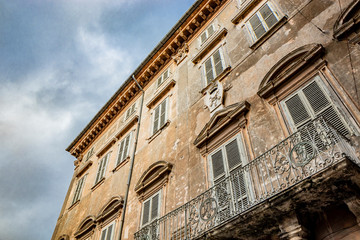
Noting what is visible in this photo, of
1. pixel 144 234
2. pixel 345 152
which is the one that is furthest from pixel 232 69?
pixel 144 234

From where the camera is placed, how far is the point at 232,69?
885cm

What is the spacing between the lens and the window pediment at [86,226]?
11302 millimetres

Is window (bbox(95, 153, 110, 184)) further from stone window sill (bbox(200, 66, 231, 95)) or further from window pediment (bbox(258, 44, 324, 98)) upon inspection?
window pediment (bbox(258, 44, 324, 98))

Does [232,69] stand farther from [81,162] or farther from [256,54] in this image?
[81,162]

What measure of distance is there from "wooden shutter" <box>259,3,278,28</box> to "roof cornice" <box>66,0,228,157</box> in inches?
128

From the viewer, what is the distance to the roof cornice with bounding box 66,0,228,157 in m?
12.6

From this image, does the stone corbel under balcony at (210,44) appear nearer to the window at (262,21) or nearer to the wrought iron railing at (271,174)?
the window at (262,21)

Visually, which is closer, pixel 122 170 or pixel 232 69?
pixel 232 69

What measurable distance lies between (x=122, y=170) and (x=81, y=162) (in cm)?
706

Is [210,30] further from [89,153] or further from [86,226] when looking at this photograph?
[89,153]

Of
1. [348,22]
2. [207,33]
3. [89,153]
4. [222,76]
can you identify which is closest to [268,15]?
[222,76]

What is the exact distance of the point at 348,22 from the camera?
19.2 feet

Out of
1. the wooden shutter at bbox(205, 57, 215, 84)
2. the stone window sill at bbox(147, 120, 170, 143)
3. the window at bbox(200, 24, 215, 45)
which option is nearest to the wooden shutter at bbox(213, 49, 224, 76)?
the wooden shutter at bbox(205, 57, 215, 84)

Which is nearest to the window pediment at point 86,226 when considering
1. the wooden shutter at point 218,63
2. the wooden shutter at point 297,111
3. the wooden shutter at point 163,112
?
the wooden shutter at point 163,112
